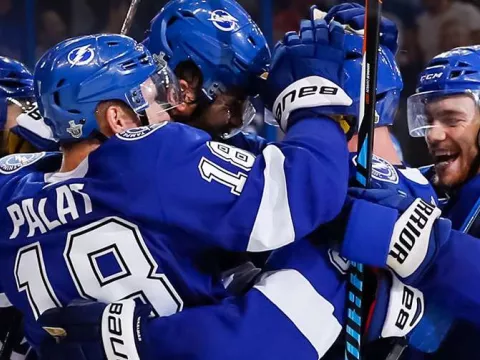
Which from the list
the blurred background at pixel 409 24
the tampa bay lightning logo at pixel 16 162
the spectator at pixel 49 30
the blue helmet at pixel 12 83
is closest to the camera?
the tampa bay lightning logo at pixel 16 162

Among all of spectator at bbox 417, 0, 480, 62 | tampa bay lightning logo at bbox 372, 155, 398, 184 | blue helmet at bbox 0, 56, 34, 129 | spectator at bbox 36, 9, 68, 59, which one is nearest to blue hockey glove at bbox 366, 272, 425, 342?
tampa bay lightning logo at bbox 372, 155, 398, 184

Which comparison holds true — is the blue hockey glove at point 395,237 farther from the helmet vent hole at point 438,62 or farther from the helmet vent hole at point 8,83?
the helmet vent hole at point 8,83

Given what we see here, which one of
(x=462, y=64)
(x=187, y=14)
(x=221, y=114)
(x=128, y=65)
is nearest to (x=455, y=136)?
(x=462, y=64)

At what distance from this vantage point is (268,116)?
157 cm

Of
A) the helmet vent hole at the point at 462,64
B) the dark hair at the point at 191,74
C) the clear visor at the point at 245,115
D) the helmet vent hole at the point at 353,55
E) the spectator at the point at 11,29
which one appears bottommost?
the spectator at the point at 11,29

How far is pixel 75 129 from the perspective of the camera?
1.33m

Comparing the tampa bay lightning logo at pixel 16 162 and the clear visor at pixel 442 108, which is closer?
the tampa bay lightning logo at pixel 16 162

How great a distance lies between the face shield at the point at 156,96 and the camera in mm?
1345

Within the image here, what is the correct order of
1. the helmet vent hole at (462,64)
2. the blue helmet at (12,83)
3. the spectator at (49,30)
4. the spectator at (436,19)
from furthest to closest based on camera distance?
the spectator at (49,30)
the spectator at (436,19)
the blue helmet at (12,83)
the helmet vent hole at (462,64)

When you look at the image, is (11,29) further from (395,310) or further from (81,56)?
(395,310)

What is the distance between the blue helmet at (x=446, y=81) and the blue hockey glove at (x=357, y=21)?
303 millimetres

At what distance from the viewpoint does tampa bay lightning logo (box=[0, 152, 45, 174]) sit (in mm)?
1499

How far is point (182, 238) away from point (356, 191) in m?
0.28

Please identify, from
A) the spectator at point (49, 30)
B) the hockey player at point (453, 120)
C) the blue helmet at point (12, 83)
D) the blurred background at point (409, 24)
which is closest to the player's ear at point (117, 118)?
the hockey player at point (453, 120)
